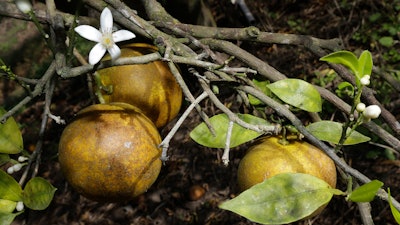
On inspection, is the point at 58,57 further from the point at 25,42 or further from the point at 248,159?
the point at 25,42

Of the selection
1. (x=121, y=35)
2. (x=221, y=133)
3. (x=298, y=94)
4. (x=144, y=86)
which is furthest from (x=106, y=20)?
(x=298, y=94)

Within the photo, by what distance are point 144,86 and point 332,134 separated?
507 millimetres

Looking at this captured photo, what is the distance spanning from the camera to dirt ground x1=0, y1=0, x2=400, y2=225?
252cm

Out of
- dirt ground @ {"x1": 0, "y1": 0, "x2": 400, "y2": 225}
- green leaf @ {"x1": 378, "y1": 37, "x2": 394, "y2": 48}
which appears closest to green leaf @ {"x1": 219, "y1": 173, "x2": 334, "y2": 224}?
dirt ground @ {"x1": 0, "y1": 0, "x2": 400, "y2": 225}

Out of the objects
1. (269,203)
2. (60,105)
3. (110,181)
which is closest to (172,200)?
(60,105)

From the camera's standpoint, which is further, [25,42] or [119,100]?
[25,42]

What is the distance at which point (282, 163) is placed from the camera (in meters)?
1.12

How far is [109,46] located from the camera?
3.56 ft

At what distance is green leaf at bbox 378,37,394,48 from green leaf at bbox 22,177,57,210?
231cm

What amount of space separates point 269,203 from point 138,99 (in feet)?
1.75

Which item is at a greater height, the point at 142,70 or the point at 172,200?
the point at 142,70

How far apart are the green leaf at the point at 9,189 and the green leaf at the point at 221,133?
483 millimetres

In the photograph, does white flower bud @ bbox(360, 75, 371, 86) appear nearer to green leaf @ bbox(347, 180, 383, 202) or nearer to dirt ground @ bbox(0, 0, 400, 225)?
green leaf @ bbox(347, 180, 383, 202)

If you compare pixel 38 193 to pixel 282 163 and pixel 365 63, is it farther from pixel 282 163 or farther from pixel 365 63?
pixel 365 63
